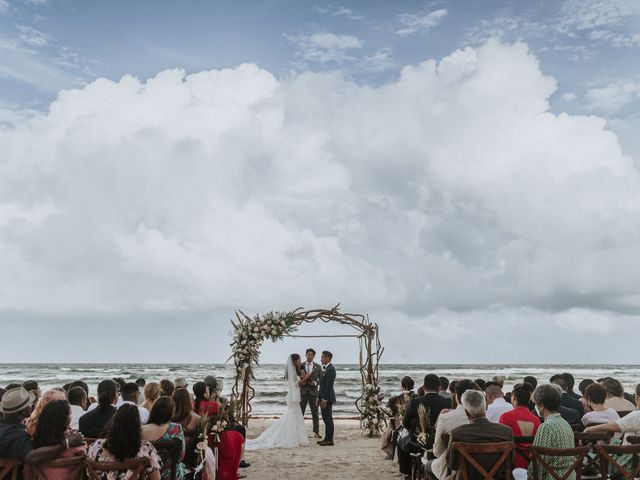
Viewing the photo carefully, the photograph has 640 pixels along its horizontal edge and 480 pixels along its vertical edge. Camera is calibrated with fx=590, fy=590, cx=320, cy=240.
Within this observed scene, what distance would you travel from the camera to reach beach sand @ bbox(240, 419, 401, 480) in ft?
28.8

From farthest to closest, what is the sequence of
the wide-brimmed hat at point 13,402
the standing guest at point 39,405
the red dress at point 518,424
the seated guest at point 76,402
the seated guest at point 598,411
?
the seated guest at point 76,402 < the seated guest at point 598,411 < the standing guest at point 39,405 < the red dress at point 518,424 < the wide-brimmed hat at point 13,402

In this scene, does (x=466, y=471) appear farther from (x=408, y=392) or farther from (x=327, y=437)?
(x=327, y=437)

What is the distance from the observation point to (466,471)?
5.06m

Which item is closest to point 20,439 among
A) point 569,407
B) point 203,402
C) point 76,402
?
point 76,402

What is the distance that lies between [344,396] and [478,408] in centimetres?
2563

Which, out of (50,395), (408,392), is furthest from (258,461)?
(50,395)

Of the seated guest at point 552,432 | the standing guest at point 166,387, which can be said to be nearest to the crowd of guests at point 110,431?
the standing guest at point 166,387

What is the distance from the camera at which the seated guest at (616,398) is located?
6.66m

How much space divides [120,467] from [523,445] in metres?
3.54

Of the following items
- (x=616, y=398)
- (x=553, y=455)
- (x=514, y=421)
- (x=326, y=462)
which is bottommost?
(x=326, y=462)

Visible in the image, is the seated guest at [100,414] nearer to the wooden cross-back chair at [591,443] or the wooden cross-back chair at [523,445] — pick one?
the wooden cross-back chair at [523,445]

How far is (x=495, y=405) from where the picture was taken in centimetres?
656

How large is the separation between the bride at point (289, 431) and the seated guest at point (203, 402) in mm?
4526

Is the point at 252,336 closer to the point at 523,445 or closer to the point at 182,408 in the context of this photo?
the point at 182,408
